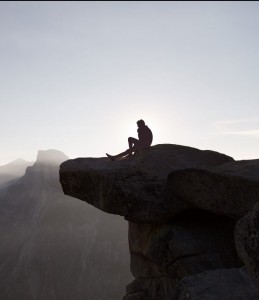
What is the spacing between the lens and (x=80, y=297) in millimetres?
76438

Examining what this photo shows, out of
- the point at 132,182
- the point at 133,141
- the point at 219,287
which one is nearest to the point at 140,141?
the point at 133,141

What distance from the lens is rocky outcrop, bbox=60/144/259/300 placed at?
13820 mm

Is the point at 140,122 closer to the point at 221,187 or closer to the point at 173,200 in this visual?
the point at 173,200

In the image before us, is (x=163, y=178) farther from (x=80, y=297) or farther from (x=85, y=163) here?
(x=80, y=297)

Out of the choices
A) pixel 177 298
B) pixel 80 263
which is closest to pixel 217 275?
pixel 177 298

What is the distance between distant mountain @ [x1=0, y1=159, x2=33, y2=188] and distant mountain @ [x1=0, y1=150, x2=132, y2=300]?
36167mm

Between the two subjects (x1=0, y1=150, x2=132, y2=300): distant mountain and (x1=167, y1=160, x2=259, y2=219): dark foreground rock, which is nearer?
(x1=167, y1=160, x2=259, y2=219): dark foreground rock

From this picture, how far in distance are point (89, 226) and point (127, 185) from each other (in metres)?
84.8

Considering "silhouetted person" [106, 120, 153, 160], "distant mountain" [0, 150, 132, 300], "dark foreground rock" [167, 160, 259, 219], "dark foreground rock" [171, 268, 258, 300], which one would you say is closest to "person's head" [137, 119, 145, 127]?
"silhouetted person" [106, 120, 153, 160]

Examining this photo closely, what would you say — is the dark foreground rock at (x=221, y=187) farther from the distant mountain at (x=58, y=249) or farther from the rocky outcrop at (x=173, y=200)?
the distant mountain at (x=58, y=249)

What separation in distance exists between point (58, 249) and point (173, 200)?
8042cm

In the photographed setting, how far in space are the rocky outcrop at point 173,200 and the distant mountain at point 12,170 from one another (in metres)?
133

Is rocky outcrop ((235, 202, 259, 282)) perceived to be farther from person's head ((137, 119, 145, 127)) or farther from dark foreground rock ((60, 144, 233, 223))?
person's head ((137, 119, 145, 127))

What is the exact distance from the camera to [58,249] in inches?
3553
